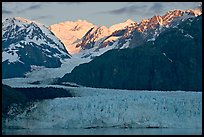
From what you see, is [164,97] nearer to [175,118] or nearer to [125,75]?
[175,118]

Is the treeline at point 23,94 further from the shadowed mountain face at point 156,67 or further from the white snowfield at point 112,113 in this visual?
the shadowed mountain face at point 156,67

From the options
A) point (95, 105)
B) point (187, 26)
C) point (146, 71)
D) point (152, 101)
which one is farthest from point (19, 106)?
point (187, 26)

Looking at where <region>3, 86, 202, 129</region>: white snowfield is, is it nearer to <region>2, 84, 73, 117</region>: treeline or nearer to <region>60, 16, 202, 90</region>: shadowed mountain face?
<region>2, 84, 73, 117</region>: treeline

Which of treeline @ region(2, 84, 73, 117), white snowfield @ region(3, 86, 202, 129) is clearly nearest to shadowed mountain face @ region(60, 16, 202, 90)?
treeline @ region(2, 84, 73, 117)

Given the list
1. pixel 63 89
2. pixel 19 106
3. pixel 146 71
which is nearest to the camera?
pixel 19 106

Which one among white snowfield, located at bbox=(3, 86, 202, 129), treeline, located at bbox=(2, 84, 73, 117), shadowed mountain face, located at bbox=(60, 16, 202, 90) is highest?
shadowed mountain face, located at bbox=(60, 16, 202, 90)

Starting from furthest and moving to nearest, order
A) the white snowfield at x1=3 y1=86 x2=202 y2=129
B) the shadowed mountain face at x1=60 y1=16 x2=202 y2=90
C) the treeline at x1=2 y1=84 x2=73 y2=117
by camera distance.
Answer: the shadowed mountain face at x1=60 y1=16 x2=202 y2=90 → the treeline at x1=2 y1=84 x2=73 y2=117 → the white snowfield at x1=3 y1=86 x2=202 y2=129
